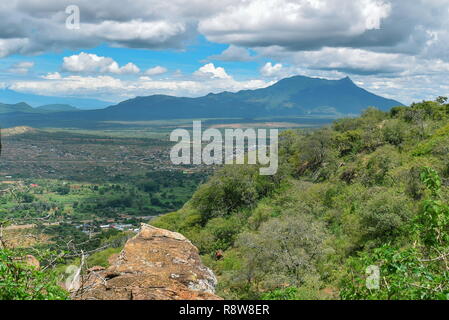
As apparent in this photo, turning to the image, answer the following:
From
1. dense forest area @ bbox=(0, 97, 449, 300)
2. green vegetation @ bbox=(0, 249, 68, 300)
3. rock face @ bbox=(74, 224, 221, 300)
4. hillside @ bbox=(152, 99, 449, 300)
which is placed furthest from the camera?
rock face @ bbox=(74, 224, 221, 300)

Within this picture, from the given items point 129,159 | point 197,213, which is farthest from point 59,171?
point 197,213

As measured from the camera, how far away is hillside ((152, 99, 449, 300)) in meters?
7.58

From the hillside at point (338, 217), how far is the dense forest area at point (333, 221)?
54 millimetres

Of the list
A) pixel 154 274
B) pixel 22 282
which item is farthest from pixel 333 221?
pixel 22 282

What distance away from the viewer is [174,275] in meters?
12.8

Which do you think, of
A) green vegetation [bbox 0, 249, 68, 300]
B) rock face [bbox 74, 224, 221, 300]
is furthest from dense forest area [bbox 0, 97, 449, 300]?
rock face [bbox 74, 224, 221, 300]

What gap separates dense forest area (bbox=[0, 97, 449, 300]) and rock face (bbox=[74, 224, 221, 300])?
2.23 m

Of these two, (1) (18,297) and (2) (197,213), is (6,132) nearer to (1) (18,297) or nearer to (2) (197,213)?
(2) (197,213)

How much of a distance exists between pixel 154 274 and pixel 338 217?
59.2ft

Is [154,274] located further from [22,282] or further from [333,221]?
[333,221]

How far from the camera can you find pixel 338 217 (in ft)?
88.8

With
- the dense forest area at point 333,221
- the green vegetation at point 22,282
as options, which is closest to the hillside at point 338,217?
the dense forest area at point 333,221

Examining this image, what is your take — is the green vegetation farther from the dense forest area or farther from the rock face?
the rock face
